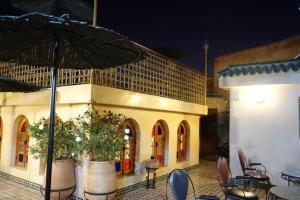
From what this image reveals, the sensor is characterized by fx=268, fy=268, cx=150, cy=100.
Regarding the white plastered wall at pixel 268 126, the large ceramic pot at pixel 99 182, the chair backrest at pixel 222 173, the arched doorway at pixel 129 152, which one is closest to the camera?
the chair backrest at pixel 222 173

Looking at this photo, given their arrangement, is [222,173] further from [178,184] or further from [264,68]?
[264,68]

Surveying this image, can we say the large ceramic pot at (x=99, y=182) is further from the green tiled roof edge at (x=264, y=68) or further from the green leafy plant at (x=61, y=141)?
the green tiled roof edge at (x=264, y=68)

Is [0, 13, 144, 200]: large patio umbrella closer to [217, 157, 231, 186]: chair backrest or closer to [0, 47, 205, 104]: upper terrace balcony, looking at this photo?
[0, 47, 205, 104]: upper terrace balcony

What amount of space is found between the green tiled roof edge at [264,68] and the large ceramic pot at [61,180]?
574cm

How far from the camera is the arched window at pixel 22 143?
9.36 meters

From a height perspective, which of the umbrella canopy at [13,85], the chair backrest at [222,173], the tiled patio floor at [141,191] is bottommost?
the tiled patio floor at [141,191]

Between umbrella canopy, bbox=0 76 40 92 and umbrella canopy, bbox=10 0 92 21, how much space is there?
1805 millimetres

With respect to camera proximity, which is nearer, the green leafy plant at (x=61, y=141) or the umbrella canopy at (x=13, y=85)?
the green leafy plant at (x=61, y=141)

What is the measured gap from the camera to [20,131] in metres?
9.69

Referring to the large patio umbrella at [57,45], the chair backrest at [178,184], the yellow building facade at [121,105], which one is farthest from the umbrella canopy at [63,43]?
the yellow building facade at [121,105]

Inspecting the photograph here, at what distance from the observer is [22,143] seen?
9.50 m

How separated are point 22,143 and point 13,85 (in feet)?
10.3

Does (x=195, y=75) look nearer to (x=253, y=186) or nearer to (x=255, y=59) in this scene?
(x=253, y=186)

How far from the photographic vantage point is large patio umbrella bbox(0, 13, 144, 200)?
8.84ft
